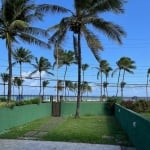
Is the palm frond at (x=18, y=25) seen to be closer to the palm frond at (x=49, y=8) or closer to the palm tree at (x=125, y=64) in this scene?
the palm frond at (x=49, y=8)

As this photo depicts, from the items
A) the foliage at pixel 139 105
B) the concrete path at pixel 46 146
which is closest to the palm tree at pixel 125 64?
the foliage at pixel 139 105

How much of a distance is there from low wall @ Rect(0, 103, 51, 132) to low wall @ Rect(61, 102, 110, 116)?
2.84 m

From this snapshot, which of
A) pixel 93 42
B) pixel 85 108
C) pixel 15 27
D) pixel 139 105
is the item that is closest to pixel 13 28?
pixel 15 27

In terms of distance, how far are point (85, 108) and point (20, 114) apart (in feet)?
45.2

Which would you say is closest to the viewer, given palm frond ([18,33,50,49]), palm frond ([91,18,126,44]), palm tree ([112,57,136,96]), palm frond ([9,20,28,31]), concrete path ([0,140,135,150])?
concrete path ([0,140,135,150])

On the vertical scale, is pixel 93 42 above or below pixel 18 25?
below

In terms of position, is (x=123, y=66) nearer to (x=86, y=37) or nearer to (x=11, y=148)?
(x=86, y=37)

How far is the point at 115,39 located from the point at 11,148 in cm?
1910

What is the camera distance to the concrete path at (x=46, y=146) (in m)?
14.4

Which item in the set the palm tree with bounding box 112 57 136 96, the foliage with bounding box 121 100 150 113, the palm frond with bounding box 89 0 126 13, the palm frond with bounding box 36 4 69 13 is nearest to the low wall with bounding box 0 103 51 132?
the palm frond with bounding box 36 4 69 13

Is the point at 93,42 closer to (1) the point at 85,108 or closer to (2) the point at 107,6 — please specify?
(2) the point at 107,6

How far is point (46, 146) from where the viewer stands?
14.8 metres

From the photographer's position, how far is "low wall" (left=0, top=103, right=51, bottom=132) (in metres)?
21.2

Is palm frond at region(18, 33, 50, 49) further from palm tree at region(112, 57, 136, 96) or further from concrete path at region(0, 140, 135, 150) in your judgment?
palm tree at region(112, 57, 136, 96)
